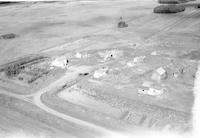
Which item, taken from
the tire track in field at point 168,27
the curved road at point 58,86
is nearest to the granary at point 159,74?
the curved road at point 58,86

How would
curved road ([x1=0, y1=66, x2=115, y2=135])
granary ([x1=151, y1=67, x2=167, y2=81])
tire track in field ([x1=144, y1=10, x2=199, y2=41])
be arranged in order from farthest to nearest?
tire track in field ([x1=144, y1=10, x2=199, y2=41])
granary ([x1=151, y1=67, x2=167, y2=81])
curved road ([x1=0, y1=66, x2=115, y2=135])

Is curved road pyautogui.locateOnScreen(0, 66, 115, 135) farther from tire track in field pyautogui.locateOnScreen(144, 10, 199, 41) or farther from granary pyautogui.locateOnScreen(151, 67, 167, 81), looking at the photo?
tire track in field pyautogui.locateOnScreen(144, 10, 199, 41)

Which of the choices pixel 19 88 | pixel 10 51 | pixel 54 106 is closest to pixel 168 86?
pixel 54 106

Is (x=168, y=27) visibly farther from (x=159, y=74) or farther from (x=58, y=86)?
(x=58, y=86)

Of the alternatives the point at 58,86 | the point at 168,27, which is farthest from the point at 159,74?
the point at 168,27

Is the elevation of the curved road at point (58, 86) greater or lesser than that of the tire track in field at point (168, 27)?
lesser

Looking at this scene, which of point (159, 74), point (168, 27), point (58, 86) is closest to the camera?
point (58, 86)

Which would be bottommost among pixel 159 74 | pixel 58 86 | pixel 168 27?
pixel 58 86

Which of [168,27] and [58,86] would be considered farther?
[168,27]

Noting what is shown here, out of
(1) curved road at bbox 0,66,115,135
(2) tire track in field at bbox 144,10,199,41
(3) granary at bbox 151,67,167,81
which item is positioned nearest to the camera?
(1) curved road at bbox 0,66,115,135

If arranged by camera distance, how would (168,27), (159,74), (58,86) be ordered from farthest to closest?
(168,27), (159,74), (58,86)

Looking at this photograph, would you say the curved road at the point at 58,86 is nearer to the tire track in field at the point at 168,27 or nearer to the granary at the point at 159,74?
the granary at the point at 159,74

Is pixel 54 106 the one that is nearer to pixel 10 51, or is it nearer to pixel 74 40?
pixel 10 51

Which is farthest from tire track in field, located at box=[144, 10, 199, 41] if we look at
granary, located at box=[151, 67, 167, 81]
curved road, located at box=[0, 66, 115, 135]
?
curved road, located at box=[0, 66, 115, 135]
